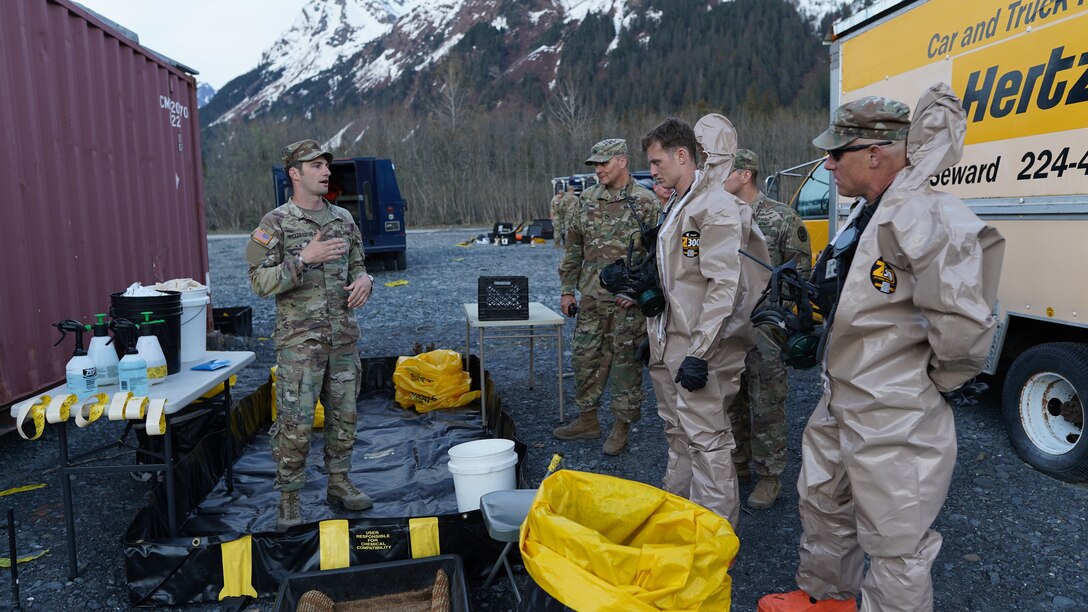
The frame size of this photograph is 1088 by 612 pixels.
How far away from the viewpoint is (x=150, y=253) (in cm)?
634

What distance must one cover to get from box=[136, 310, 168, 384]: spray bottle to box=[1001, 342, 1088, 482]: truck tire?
465 cm

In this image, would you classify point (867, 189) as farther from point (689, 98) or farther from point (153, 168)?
point (689, 98)

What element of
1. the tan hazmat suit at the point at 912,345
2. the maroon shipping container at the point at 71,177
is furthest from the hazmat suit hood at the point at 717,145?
the maroon shipping container at the point at 71,177

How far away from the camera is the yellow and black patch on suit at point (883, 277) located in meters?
2.14

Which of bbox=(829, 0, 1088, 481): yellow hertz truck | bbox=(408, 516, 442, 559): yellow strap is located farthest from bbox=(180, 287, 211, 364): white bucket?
bbox=(829, 0, 1088, 481): yellow hertz truck

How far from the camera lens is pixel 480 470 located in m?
3.44

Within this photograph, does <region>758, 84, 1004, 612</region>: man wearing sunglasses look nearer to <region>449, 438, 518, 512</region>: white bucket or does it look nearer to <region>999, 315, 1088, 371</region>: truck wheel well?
<region>449, 438, 518, 512</region>: white bucket

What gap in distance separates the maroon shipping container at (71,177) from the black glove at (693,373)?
4091 millimetres

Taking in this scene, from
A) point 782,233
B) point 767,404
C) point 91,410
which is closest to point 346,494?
point 91,410

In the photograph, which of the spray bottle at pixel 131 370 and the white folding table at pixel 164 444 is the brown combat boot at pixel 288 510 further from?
the spray bottle at pixel 131 370

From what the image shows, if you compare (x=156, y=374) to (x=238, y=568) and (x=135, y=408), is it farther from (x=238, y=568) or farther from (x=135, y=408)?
(x=238, y=568)

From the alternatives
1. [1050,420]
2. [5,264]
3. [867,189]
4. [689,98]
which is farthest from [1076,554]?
[689,98]

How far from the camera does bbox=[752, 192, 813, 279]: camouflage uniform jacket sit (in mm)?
3951

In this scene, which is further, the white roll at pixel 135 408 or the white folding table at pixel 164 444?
the white folding table at pixel 164 444
